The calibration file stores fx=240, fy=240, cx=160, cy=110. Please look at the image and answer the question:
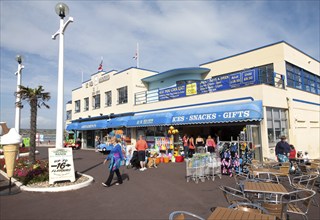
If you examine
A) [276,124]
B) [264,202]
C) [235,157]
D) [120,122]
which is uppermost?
[120,122]

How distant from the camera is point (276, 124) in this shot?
46.3 feet

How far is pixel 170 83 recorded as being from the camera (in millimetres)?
22656

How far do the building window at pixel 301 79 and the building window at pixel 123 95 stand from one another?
14375mm

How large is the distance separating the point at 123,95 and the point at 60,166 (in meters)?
16.3

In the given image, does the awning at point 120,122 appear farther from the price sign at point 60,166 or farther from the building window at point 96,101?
the price sign at point 60,166

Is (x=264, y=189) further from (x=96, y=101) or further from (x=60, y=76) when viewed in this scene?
(x=96, y=101)

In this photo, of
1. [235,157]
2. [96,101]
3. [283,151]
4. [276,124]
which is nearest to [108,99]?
[96,101]

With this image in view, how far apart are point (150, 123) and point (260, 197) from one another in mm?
13000

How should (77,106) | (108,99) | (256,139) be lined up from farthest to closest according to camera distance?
1. (77,106)
2. (108,99)
3. (256,139)

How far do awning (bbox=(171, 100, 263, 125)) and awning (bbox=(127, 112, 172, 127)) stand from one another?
65 cm

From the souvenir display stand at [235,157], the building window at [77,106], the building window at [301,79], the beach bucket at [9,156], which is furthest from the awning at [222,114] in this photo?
the building window at [77,106]

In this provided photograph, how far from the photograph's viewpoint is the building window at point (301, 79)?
16703 millimetres

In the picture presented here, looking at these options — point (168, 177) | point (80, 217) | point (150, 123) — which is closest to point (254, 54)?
point (150, 123)

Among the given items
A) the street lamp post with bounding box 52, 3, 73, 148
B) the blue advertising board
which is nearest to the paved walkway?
the street lamp post with bounding box 52, 3, 73, 148
